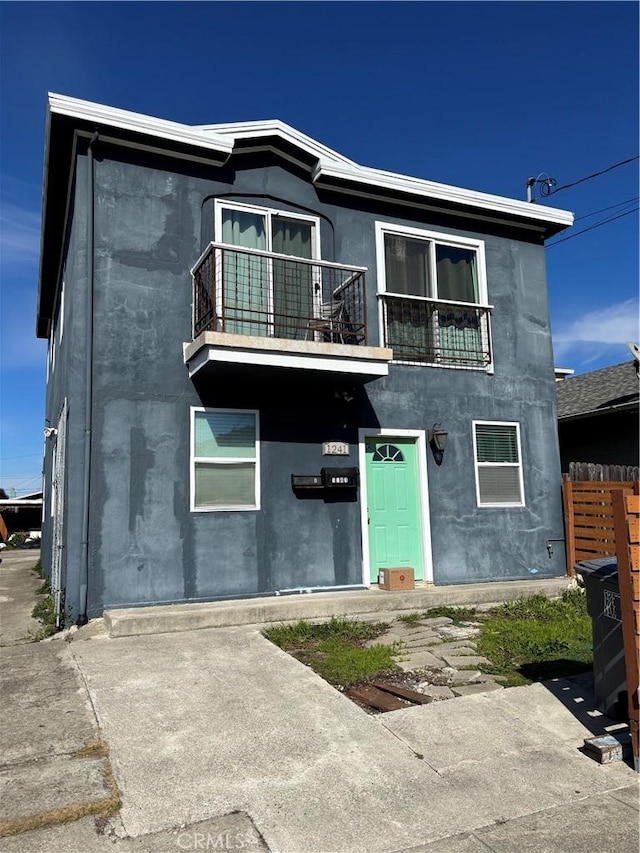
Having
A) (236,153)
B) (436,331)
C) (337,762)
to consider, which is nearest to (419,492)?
(436,331)

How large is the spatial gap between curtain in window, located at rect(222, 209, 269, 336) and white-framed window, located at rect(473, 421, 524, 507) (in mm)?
3850

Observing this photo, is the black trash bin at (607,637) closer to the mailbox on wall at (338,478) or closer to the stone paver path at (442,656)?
the stone paver path at (442,656)

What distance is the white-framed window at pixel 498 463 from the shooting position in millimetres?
9828

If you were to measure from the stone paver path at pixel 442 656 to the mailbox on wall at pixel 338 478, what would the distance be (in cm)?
198

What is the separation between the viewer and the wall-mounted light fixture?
30.7 feet

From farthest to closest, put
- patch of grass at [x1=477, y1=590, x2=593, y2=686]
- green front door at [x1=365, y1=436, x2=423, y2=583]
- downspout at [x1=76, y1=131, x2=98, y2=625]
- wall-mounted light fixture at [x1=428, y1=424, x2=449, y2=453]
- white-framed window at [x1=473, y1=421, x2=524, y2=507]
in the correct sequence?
1. white-framed window at [x1=473, y1=421, x2=524, y2=507]
2. wall-mounted light fixture at [x1=428, y1=424, x2=449, y2=453]
3. green front door at [x1=365, y1=436, x2=423, y2=583]
4. downspout at [x1=76, y1=131, x2=98, y2=625]
5. patch of grass at [x1=477, y1=590, x2=593, y2=686]

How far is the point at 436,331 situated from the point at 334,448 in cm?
270

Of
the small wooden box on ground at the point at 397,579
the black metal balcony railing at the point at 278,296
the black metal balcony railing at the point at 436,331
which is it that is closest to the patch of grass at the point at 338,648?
the small wooden box on ground at the point at 397,579

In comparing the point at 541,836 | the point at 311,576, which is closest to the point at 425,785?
the point at 541,836

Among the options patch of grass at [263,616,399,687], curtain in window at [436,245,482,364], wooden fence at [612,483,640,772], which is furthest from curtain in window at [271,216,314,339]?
wooden fence at [612,483,640,772]

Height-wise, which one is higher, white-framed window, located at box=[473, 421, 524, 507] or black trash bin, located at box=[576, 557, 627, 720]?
white-framed window, located at box=[473, 421, 524, 507]

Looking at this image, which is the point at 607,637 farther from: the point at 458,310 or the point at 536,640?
the point at 458,310

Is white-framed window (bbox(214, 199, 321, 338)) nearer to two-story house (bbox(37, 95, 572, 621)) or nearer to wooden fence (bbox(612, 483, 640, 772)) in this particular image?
two-story house (bbox(37, 95, 572, 621))

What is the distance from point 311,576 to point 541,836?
5.46 metres
